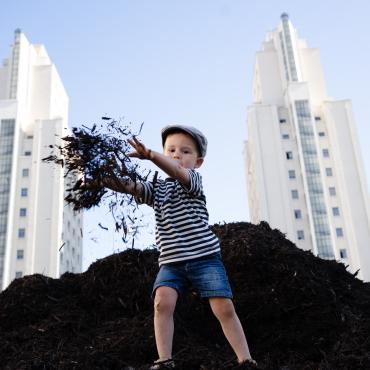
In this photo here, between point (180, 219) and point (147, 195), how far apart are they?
0.27 metres

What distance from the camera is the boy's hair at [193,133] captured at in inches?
130

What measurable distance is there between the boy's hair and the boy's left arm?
0.37 meters

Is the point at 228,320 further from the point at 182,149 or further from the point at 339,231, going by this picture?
the point at 339,231

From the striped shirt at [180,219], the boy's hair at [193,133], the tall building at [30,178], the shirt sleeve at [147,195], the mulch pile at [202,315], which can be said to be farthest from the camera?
A: the tall building at [30,178]

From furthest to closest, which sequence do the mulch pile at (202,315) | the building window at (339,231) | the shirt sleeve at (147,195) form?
the building window at (339,231), the shirt sleeve at (147,195), the mulch pile at (202,315)

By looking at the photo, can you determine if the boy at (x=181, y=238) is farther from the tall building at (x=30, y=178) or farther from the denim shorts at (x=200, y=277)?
the tall building at (x=30, y=178)

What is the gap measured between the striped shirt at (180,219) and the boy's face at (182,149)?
13cm

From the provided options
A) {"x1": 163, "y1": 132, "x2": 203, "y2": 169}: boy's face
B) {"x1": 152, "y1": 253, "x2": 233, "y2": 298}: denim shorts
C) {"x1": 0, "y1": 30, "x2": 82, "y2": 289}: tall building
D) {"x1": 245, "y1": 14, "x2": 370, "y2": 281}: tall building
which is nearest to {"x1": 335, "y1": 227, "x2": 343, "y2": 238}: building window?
{"x1": 245, "y1": 14, "x2": 370, "y2": 281}: tall building

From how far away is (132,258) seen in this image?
429cm

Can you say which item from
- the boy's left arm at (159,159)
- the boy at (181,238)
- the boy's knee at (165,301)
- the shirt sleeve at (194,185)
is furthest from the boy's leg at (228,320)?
the boy's left arm at (159,159)

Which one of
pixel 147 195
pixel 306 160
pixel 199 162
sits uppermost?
pixel 306 160

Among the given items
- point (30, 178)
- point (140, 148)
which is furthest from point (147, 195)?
point (30, 178)

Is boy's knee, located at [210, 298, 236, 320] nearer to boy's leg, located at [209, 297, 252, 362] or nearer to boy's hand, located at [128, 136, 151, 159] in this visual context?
boy's leg, located at [209, 297, 252, 362]

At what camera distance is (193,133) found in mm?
3289
